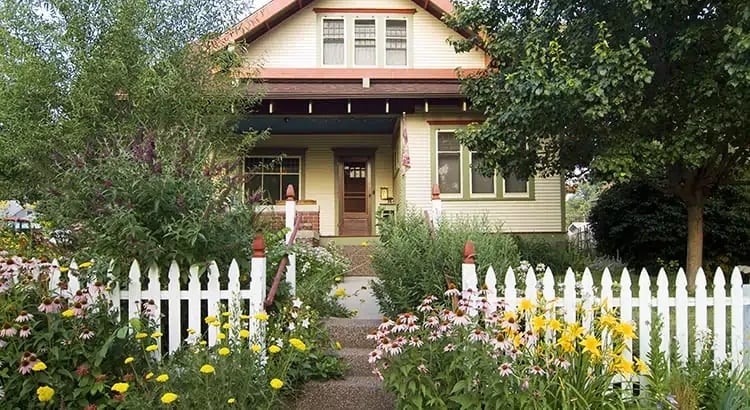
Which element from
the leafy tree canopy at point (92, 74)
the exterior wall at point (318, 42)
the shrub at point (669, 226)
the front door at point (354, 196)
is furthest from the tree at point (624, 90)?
the front door at point (354, 196)

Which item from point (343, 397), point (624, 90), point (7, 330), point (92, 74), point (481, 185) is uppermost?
point (92, 74)

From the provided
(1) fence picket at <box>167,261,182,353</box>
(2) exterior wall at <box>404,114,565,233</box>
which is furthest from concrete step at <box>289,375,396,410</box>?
(2) exterior wall at <box>404,114,565,233</box>

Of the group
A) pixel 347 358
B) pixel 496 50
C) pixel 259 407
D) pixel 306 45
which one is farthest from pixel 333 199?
pixel 259 407

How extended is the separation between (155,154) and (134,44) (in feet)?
14.8

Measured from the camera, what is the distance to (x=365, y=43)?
450 inches

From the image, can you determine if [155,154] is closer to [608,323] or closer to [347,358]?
[347,358]

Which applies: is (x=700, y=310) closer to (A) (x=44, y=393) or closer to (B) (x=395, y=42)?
(A) (x=44, y=393)

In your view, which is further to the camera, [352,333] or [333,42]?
[333,42]

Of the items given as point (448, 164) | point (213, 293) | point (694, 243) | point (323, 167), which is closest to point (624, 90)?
point (694, 243)

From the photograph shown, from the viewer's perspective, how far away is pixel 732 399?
2.83 meters

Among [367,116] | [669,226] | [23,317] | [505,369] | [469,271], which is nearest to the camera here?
[505,369]

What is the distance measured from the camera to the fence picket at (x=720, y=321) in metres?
3.43

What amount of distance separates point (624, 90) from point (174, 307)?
5.42 metres

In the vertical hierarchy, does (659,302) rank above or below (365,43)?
below
